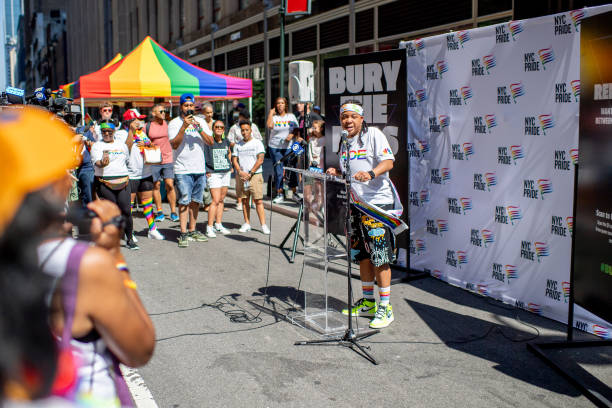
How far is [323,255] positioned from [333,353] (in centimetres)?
98

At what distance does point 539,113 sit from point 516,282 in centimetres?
171

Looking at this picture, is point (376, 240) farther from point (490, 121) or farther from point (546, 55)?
point (546, 55)

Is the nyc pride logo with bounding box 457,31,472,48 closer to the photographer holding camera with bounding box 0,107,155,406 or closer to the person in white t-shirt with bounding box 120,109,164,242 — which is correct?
the person in white t-shirt with bounding box 120,109,164,242

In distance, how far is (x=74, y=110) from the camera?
9172 millimetres

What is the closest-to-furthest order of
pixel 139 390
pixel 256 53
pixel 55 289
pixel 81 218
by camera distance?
pixel 55 289 < pixel 81 218 < pixel 139 390 < pixel 256 53

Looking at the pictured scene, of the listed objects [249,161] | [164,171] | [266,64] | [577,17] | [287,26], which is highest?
[287,26]

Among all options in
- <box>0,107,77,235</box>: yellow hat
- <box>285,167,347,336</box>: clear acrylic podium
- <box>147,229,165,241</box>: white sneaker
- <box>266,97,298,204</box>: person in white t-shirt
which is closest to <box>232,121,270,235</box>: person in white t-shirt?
<box>147,229,165,241</box>: white sneaker

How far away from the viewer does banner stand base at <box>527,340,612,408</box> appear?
3.92 meters

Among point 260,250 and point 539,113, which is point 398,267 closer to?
point 260,250

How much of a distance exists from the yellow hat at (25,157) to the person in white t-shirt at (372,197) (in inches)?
171

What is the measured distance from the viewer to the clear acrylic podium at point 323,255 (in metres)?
5.47

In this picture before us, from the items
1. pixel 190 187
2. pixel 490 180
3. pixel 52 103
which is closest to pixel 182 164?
pixel 190 187

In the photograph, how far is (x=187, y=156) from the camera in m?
9.01

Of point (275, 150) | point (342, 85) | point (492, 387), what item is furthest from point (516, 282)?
point (275, 150)
